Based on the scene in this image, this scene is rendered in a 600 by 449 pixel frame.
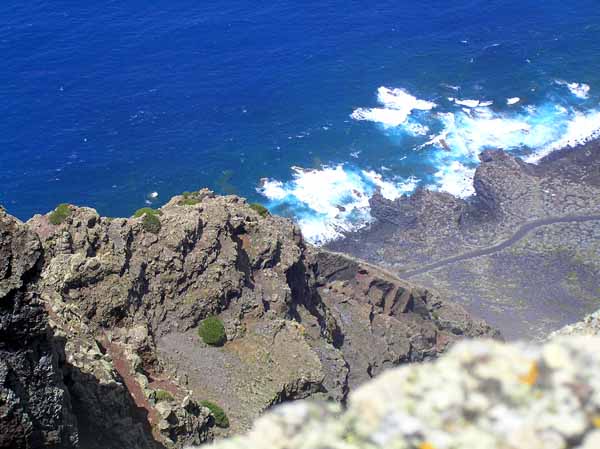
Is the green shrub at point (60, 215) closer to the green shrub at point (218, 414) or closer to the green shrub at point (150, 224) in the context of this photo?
the green shrub at point (150, 224)

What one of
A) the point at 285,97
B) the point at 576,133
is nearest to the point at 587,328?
the point at 576,133

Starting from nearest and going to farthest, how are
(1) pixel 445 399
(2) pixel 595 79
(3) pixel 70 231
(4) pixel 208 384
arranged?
(1) pixel 445 399
(4) pixel 208 384
(3) pixel 70 231
(2) pixel 595 79

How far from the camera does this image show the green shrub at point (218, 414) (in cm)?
3809

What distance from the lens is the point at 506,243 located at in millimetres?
101750

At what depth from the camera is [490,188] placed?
362ft

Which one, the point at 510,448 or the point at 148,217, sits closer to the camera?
the point at 510,448

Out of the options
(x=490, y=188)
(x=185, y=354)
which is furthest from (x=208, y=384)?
(x=490, y=188)

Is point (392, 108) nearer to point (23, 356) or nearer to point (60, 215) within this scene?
point (60, 215)

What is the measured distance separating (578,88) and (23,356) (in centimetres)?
13524

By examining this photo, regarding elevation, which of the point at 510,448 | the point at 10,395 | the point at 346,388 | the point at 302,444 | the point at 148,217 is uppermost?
the point at 510,448

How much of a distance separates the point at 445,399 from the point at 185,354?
3908 centimetres

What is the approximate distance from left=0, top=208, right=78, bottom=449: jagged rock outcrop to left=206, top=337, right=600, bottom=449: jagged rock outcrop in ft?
51.1

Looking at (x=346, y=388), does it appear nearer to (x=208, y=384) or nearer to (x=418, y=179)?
(x=208, y=384)

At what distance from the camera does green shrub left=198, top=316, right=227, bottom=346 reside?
150 feet
